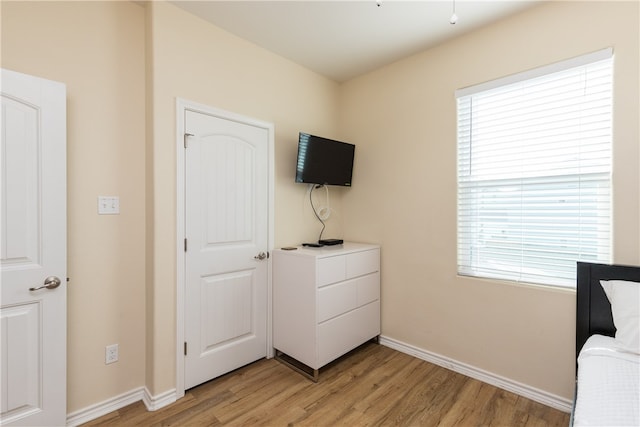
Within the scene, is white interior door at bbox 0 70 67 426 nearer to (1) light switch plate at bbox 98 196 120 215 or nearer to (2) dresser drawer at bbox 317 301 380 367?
(1) light switch plate at bbox 98 196 120 215

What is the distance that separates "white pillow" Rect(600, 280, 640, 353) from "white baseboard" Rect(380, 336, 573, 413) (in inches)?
28.6

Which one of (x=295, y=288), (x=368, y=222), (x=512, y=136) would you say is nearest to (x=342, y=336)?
(x=295, y=288)

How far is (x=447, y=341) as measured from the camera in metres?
2.43

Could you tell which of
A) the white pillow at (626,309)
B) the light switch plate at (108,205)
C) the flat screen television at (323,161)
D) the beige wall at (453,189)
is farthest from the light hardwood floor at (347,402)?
the flat screen television at (323,161)

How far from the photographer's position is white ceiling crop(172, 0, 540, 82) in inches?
79.3

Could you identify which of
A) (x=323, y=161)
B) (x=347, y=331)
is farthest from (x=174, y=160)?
(x=347, y=331)

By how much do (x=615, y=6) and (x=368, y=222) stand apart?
219 centimetres

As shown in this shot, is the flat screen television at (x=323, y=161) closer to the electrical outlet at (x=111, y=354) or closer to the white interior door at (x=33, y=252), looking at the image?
the white interior door at (x=33, y=252)

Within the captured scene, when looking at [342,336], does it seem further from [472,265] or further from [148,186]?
[148,186]

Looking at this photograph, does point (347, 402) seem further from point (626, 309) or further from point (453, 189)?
point (453, 189)

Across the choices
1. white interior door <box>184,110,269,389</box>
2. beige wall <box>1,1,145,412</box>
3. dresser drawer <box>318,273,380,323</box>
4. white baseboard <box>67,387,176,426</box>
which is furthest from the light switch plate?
dresser drawer <box>318,273,380,323</box>

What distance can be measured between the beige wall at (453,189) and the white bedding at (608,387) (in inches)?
19.0

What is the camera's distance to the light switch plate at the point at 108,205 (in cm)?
188

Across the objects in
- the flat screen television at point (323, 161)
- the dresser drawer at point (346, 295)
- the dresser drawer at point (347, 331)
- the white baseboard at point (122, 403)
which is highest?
the flat screen television at point (323, 161)
